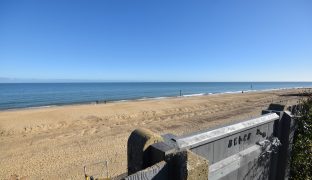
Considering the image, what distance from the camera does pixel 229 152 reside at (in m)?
2.51

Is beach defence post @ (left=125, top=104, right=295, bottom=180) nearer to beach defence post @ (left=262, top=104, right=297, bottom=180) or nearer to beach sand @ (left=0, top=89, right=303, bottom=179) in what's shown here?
beach defence post @ (left=262, top=104, right=297, bottom=180)

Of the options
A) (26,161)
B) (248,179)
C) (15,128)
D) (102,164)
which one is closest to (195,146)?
(248,179)

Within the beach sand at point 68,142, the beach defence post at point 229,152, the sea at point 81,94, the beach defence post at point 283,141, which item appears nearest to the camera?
the beach defence post at point 229,152

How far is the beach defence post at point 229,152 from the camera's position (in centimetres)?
156

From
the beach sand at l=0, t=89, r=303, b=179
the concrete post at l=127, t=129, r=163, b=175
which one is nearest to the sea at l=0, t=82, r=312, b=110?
the beach sand at l=0, t=89, r=303, b=179

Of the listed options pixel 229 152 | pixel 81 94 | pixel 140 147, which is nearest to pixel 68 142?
pixel 229 152

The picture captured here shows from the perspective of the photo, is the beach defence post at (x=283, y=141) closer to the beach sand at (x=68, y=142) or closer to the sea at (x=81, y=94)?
the beach sand at (x=68, y=142)

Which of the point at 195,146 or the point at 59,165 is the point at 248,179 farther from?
the point at 59,165

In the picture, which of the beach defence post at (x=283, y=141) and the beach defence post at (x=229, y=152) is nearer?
the beach defence post at (x=229, y=152)

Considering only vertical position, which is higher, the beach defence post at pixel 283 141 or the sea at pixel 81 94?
the beach defence post at pixel 283 141

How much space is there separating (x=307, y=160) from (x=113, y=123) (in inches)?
492

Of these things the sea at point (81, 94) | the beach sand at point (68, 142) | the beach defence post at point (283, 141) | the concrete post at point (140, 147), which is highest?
the concrete post at point (140, 147)

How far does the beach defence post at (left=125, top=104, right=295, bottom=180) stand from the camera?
1563 mm

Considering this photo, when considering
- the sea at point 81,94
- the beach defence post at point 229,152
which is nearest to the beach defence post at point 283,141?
the beach defence post at point 229,152
